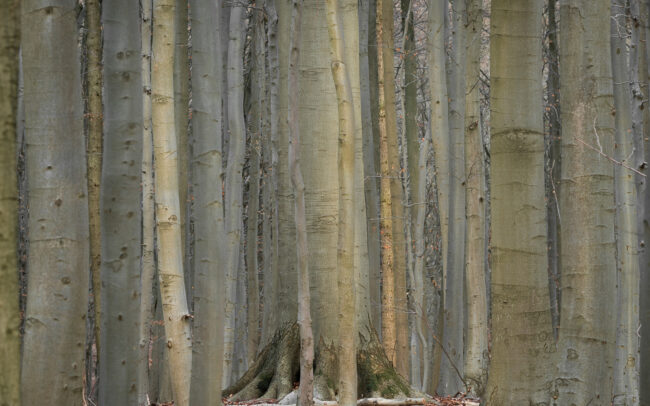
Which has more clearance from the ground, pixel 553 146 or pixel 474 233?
pixel 553 146

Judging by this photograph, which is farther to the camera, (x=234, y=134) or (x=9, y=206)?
→ (x=234, y=134)

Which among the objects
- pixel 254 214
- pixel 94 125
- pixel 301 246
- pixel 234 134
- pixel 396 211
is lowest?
pixel 301 246

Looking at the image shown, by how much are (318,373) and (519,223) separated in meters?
3.01

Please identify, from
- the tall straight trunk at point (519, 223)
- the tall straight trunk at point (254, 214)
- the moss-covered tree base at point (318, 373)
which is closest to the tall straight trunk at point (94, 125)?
the moss-covered tree base at point (318, 373)

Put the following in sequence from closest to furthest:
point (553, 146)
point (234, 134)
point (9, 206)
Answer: point (9, 206)
point (234, 134)
point (553, 146)

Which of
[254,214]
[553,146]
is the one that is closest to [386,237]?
[254,214]

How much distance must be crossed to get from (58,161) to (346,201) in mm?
2610

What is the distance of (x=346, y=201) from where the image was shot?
6109 mm

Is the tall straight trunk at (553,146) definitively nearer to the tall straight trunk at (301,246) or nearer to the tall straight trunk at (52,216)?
the tall straight trunk at (301,246)

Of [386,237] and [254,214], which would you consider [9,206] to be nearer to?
[386,237]

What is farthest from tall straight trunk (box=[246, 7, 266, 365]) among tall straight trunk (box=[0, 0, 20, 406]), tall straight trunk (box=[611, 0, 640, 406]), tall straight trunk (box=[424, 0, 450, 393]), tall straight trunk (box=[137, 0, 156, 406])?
tall straight trunk (box=[0, 0, 20, 406])

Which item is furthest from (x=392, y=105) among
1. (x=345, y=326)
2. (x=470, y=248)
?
(x=345, y=326)

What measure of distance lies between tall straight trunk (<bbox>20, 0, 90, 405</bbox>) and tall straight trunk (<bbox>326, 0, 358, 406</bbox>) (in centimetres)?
240

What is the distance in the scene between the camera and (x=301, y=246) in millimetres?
6105
